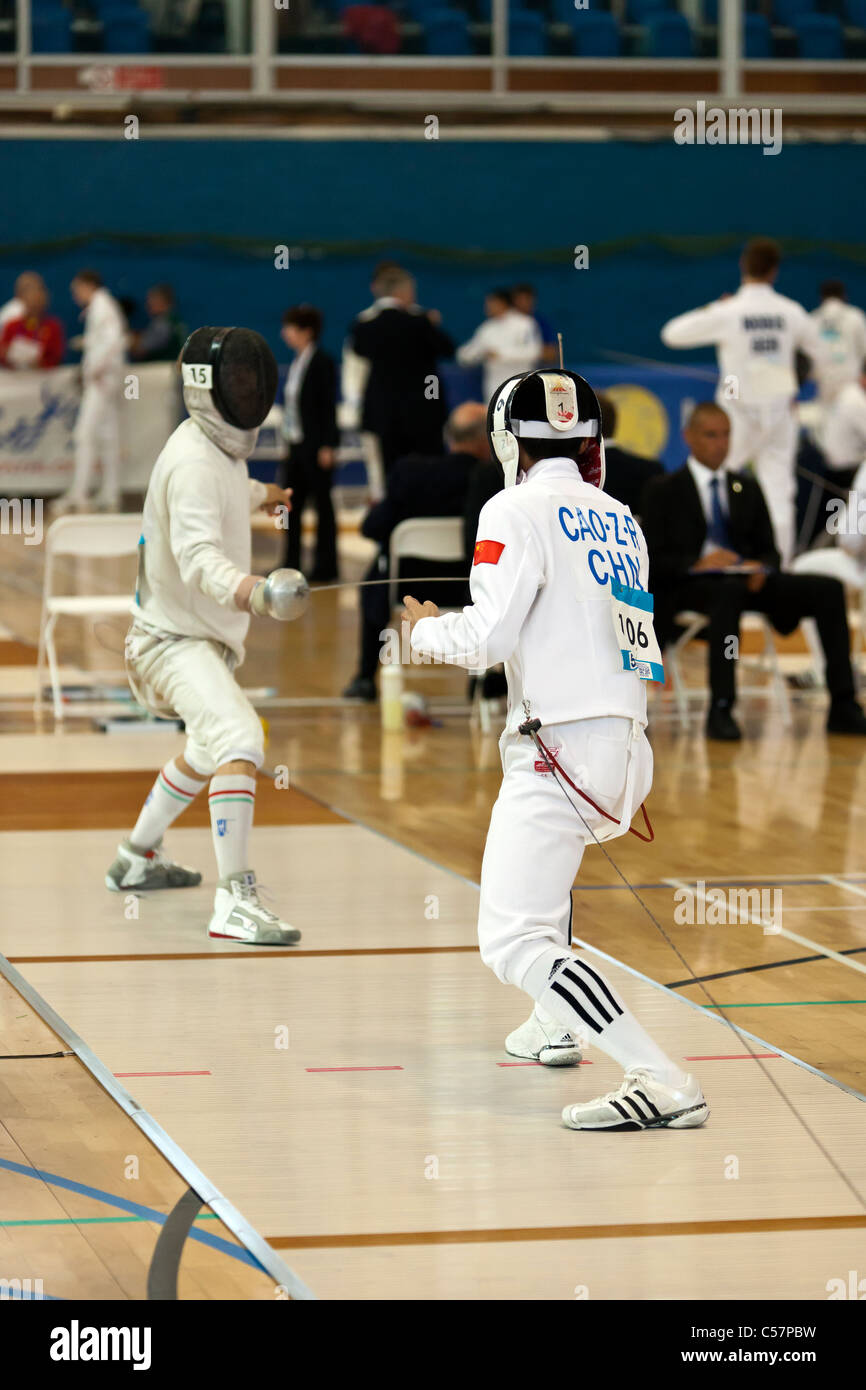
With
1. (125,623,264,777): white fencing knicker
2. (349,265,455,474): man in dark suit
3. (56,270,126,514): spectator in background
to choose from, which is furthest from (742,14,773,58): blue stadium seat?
(125,623,264,777): white fencing knicker

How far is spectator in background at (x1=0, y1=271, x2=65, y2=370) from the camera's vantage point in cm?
1856

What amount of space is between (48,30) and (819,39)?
7727 millimetres

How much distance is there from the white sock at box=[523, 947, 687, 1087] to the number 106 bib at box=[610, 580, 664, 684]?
0.61 metres

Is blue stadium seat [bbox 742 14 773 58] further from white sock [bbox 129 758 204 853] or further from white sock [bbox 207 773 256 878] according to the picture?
white sock [bbox 207 773 256 878]

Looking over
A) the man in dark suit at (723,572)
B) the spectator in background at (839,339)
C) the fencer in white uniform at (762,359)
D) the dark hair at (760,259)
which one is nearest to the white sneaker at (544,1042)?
the man in dark suit at (723,572)

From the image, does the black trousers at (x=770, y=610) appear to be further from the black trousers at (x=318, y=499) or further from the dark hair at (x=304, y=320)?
the dark hair at (x=304, y=320)

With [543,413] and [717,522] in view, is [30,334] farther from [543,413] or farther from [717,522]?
[543,413]

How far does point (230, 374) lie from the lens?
18.6 feet

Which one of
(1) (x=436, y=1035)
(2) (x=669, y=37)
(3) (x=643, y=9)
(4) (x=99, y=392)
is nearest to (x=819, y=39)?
(2) (x=669, y=37)

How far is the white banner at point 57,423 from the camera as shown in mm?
18797

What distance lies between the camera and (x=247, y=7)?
64.1 feet

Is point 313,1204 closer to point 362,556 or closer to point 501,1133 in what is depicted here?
point 501,1133
